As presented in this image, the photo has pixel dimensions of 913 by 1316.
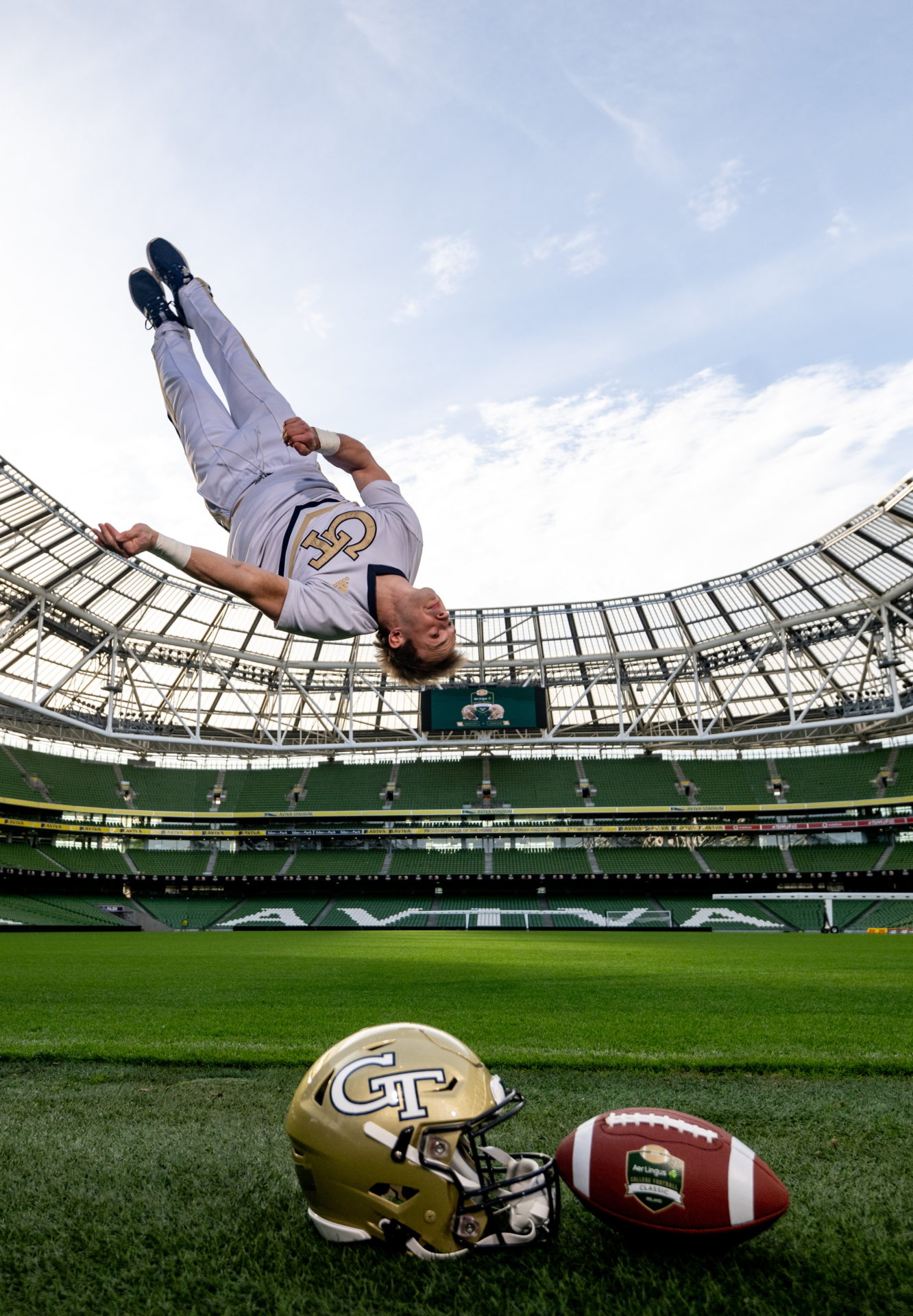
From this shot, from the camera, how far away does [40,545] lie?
99.4 feet

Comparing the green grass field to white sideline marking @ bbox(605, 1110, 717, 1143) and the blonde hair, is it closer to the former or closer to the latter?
white sideline marking @ bbox(605, 1110, 717, 1143)

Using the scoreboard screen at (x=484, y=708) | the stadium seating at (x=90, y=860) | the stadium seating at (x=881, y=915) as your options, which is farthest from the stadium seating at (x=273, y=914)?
the stadium seating at (x=881, y=915)

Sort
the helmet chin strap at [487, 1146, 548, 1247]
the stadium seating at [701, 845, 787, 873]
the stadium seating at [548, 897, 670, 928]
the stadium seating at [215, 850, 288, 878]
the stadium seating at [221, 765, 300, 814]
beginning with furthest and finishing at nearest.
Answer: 1. the stadium seating at [221, 765, 300, 814]
2. the stadium seating at [215, 850, 288, 878]
3. the stadium seating at [701, 845, 787, 873]
4. the stadium seating at [548, 897, 670, 928]
5. the helmet chin strap at [487, 1146, 548, 1247]

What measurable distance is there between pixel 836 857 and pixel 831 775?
5.37 meters

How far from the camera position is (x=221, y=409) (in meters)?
5.54

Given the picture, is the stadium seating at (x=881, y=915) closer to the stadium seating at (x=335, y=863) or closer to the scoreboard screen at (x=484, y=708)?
the scoreboard screen at (x=484, y=708)

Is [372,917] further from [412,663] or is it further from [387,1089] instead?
[387,1089]

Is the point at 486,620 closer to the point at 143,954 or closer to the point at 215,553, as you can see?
the point at 143,954

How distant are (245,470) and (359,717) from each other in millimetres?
46501

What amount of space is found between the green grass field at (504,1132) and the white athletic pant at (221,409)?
154 inches

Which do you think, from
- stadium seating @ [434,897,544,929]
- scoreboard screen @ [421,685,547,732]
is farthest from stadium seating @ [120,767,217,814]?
scoreboard screen @ [421,685,547,732]

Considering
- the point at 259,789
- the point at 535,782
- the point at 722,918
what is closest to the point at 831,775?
the point at 722,918

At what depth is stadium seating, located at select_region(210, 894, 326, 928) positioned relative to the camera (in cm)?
4247

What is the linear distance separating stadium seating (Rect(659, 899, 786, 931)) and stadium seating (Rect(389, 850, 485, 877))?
11.3 m
